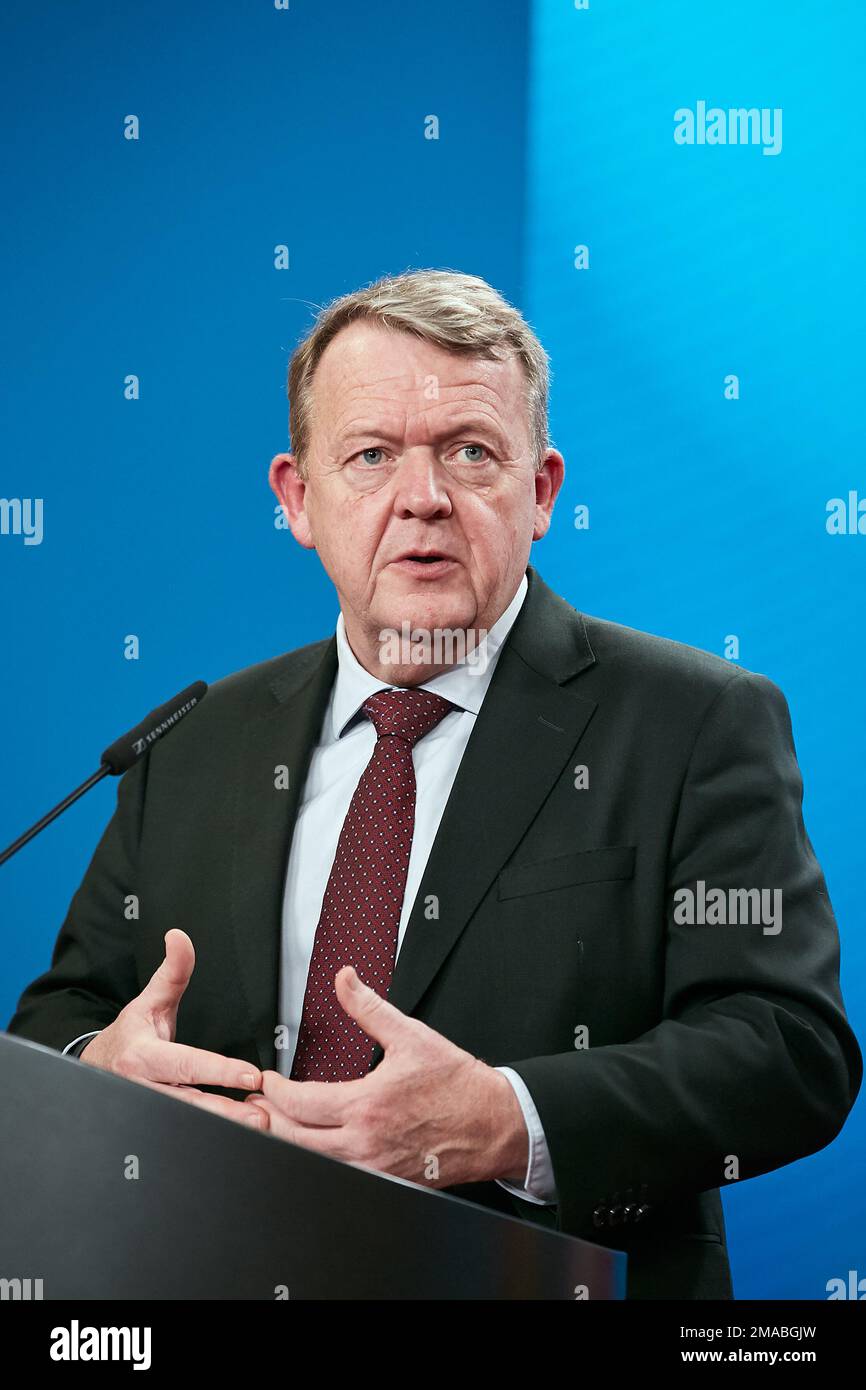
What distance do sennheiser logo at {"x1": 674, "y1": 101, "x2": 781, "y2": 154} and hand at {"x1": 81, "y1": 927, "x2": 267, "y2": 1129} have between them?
1691mm

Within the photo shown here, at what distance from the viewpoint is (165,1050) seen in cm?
136

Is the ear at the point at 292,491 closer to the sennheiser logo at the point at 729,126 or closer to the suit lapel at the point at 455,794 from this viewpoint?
the suit lapel at the point at 455,794

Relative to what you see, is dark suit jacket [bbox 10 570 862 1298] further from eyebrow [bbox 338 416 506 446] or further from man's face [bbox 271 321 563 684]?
eyebrow [bbox 338 416 506 446]

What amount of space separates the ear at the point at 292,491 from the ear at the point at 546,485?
11.8 inches

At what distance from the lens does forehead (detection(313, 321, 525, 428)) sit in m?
1.81

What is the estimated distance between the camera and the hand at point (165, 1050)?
127 centimetres

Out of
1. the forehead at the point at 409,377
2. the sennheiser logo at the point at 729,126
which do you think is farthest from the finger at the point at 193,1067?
the sennheiser logo at the point at 729,126

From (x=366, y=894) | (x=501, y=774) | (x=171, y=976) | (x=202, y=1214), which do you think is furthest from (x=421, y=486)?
(x=202, y=1214)

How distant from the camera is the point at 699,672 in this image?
180cm

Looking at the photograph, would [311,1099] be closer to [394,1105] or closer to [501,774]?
[394,1105]

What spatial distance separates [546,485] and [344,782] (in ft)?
1.52
